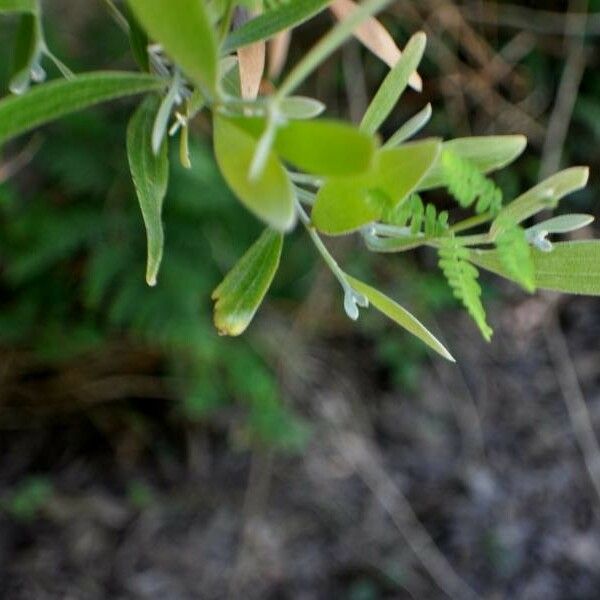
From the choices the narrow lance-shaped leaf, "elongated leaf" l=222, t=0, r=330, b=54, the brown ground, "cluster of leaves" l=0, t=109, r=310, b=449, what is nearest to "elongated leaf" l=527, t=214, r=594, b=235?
the narrow lance-shaped leaf

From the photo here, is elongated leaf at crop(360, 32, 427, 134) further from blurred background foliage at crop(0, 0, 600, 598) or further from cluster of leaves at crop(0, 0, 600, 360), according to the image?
blurred background foliage at crop(0, 0, 600, 598)

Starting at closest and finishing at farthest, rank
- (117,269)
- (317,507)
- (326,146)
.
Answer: (326,146) → (117,269) → (317,507)

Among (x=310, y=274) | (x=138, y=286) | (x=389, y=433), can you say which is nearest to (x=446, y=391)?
(x=389, y=433)

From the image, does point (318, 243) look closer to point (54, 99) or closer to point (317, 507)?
point (54, 99)

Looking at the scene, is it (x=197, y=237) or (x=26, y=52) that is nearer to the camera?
(x=26, y=52)

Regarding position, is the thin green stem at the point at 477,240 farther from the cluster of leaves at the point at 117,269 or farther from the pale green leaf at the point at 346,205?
the cluster of leaves at the point at 117,269

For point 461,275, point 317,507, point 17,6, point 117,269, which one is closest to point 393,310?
point 461,275
